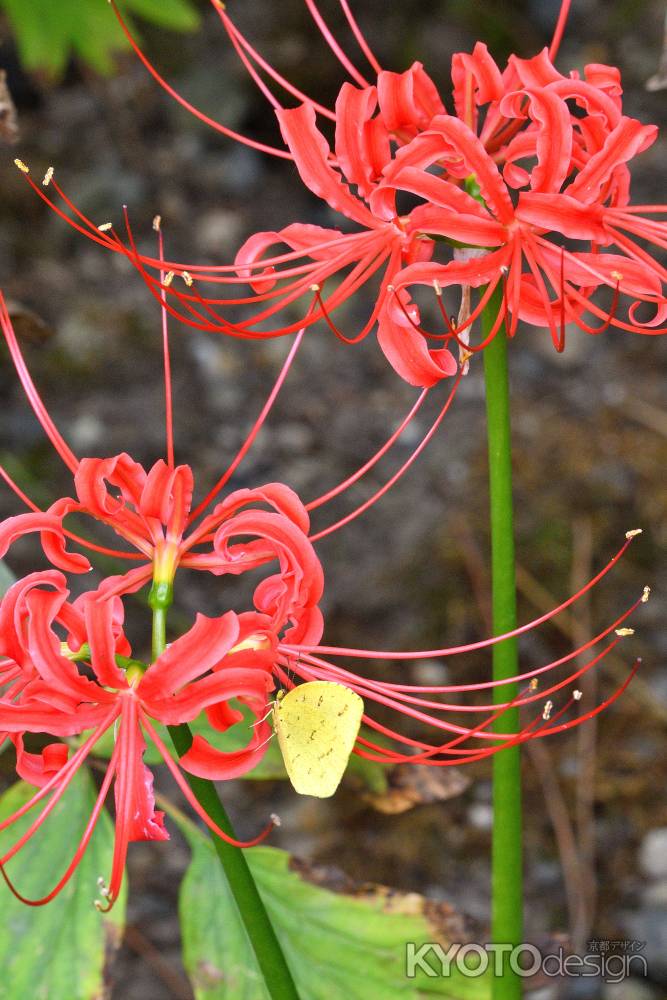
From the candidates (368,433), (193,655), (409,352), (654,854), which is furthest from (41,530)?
(368,433)

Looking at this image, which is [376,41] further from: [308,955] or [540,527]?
[308,955]

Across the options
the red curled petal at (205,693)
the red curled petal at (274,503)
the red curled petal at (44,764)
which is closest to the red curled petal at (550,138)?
the red curled petal at (274,503)

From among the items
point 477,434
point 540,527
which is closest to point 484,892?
point 540,527

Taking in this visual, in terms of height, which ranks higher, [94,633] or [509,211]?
[509,211]

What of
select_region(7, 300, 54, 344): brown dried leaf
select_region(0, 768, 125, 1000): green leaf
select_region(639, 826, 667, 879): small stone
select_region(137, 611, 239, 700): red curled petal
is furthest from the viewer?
select_region(639, 826, 667, 879): small stone

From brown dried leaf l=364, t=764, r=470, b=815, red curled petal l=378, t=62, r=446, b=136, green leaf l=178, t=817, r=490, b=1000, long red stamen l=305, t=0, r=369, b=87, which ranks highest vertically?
long red stamen l=305, t=0, r=369, b=87

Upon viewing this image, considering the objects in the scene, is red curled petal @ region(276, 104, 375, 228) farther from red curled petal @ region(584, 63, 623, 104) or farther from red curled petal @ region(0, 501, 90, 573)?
red curled petal @ region(0, 501, 90, 573)

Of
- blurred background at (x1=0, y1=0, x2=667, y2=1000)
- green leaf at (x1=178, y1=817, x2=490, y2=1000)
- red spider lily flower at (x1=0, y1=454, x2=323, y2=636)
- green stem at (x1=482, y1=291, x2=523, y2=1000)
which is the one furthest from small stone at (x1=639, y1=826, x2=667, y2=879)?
red spider lily flower at (x1=0, y1=454, x2=323, y2=636)
